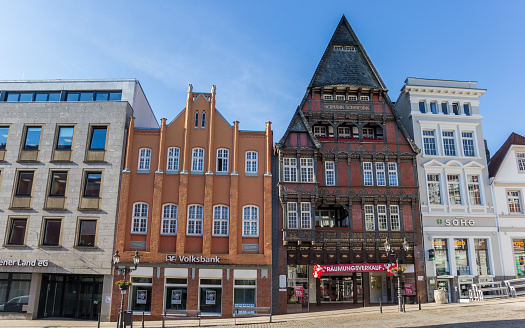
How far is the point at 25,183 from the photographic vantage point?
96.2 ft

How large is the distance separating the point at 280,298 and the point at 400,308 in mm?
7872

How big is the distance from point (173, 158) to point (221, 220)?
234 inches

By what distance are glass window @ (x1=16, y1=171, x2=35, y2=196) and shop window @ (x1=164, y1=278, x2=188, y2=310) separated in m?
12.2

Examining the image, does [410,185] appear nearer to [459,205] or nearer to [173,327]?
[459,205]

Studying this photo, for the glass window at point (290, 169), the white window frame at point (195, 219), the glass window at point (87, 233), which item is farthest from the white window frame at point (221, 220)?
the glass window at point (87, 233)

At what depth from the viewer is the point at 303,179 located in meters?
29.8

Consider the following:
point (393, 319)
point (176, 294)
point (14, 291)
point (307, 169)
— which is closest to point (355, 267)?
point (393, 319)

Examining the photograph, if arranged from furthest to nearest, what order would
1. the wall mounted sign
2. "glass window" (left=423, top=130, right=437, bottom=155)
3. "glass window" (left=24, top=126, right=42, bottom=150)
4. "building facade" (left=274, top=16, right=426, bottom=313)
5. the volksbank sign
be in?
"glass window" (left=423, top=130, right=437, bottom=155), "glass window" (left=24, top=126, right=42, bottom=150), "building facade" (left=274, top=16, right=426, bottom=313), the volksbank sign, the wall mounted sign

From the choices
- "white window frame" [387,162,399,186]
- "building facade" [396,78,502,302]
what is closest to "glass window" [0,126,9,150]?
"white window frame" [387,162,399,186]

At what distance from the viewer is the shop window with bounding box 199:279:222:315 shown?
27.3m

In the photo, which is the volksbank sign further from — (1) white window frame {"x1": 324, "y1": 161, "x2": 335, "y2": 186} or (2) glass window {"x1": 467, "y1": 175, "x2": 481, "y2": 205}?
(2) glass window {"x1": 467, "y1": 175, "x2": 481, "y2": 205}

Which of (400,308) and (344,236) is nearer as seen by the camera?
(400,308)

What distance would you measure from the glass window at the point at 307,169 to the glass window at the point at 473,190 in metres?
13.1

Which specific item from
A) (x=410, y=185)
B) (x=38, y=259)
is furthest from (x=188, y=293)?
(x=410, y=185)
